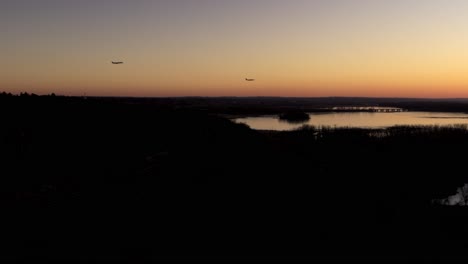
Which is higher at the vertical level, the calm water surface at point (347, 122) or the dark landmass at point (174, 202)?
the dark landmass at point (174, 202)

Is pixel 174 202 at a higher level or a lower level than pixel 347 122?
higher

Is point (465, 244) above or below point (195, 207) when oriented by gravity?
below

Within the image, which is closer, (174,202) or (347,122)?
(174,202)

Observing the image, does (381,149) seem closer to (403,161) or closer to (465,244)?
(403,161)

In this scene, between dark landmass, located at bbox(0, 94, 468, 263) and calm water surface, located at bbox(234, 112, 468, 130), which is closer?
dark landmass, located at bbox(0, 94, 468, 263)

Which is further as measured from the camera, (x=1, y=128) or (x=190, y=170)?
(x=1, y=128)

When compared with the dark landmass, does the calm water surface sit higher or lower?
lower

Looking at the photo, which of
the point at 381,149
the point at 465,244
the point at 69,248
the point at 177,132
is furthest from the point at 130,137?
the point at 381,149

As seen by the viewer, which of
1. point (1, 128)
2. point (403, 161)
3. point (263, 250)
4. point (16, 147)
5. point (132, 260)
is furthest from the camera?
point (403, 161)
